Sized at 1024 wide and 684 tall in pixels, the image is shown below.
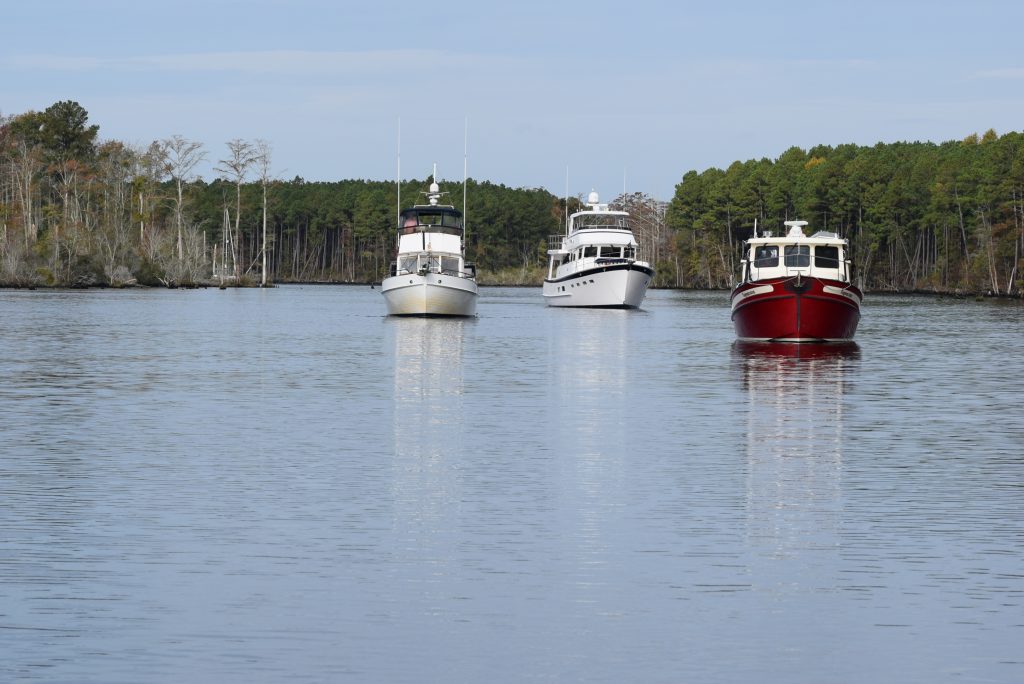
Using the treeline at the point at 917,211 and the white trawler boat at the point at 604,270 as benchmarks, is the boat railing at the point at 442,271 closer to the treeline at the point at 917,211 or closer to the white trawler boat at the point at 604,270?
the white trawler boat at the point at 604,270

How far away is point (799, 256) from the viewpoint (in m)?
58.4

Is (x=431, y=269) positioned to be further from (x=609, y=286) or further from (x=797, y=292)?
(x=797, y=292)

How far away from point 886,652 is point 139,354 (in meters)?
40.3

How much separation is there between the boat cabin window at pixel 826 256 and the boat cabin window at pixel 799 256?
29cm

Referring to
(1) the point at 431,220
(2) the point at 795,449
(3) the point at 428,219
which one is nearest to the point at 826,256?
(1) the point at 431,220

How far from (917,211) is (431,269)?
108394mm

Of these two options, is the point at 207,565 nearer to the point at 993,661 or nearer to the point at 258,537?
the point at 258,537

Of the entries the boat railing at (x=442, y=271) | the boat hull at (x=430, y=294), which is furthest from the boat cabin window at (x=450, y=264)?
the boat hull at (x=430, y=294)

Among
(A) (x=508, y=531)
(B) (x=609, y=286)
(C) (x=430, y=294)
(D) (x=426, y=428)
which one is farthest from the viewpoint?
(B) (x=609, y=286)

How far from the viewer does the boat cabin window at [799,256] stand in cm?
5841

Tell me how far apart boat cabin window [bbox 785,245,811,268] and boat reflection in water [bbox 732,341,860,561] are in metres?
10.8

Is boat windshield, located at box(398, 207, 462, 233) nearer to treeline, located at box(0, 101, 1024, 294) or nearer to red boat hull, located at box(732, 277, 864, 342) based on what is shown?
red boat hull, located at box(732, 277, 864, 342)

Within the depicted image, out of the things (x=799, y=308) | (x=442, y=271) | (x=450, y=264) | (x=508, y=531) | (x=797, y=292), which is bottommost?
(x=508, y=531)

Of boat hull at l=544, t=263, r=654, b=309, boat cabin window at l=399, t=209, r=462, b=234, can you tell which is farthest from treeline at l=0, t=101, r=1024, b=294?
boat cabin window at l=399, t=209, r=462, b=234
